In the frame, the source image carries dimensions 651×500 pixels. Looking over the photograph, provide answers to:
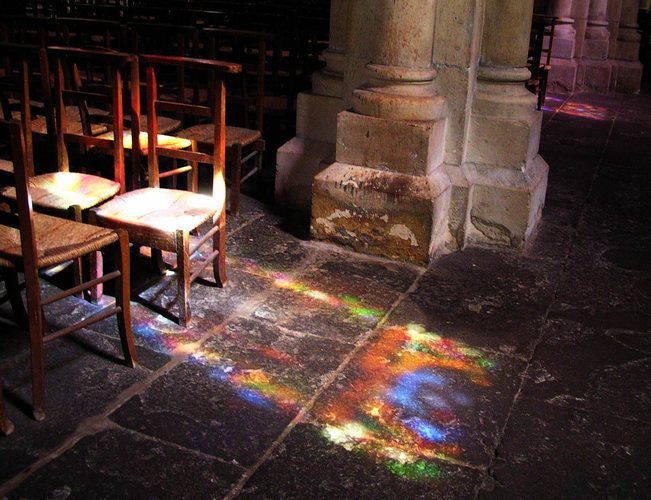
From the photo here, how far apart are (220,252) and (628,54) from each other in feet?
28.6

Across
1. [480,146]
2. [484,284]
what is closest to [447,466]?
[484,284]

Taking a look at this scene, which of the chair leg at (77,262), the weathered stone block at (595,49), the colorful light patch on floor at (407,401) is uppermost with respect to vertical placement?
the weathered stone block at (595,49)

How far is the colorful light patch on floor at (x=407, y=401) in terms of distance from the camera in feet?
6.91

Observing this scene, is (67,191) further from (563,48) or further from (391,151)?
(563,48)

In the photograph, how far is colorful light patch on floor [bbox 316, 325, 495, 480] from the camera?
2.11m

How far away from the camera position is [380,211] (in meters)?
3.47

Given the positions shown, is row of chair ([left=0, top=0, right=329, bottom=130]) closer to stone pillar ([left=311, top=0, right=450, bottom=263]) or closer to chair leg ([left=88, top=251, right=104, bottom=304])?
stone pillar ([left=311, top=0, right=450, bottom=263])

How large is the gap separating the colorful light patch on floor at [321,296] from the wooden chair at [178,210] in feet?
0.79

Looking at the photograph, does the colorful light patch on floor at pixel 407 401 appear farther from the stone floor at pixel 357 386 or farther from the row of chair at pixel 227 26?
the row of chair at pixel 227 26

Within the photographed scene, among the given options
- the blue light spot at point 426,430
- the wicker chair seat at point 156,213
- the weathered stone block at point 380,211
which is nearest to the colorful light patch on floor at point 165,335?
the wicker chair seat at point 156,213

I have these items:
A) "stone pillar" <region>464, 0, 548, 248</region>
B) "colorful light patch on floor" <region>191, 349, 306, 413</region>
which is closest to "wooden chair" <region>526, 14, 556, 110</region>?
"stone pillar" <region>464, 0, 548, 248</region>

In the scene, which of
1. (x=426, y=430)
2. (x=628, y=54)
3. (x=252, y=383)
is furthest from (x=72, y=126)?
(x=628, y=54)

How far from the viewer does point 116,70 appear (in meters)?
2.73

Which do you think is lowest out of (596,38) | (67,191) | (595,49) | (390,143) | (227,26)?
(67,191)
